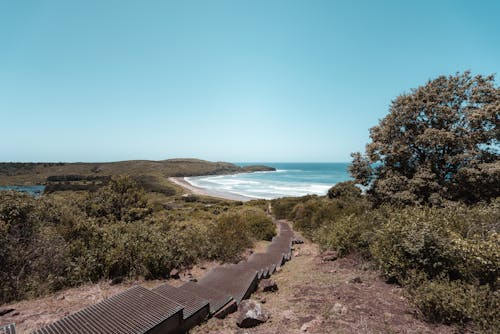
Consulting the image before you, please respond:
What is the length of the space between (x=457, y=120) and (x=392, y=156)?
3.50 meters

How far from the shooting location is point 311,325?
348cm

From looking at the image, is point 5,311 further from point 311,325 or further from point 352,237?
point 352,237

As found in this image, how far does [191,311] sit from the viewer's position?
141 inches

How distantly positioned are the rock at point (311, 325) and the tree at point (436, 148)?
9.88 metres

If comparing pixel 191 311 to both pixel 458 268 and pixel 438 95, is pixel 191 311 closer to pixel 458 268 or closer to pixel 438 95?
pixel 458 268

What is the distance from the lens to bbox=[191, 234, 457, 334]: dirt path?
134 inches

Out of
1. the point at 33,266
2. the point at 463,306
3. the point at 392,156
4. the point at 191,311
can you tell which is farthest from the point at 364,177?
the point at 33,266

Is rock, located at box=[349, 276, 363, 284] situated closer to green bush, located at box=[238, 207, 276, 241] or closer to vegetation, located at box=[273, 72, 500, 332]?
vegetation, located at box=[273, 72, 500, 332]

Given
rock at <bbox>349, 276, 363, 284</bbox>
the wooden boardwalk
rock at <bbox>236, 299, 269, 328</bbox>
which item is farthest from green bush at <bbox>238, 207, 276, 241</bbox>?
rock at <bbox>236, 299, 269, 328</bbox>

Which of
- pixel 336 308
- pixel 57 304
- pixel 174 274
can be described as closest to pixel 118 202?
pixel 174 274

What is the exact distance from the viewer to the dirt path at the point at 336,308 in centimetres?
341

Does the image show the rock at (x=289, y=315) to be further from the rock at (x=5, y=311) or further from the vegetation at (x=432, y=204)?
the rock at (x=5, y=311)

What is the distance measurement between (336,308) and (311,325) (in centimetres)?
66

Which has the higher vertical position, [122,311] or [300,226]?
[122,311]
